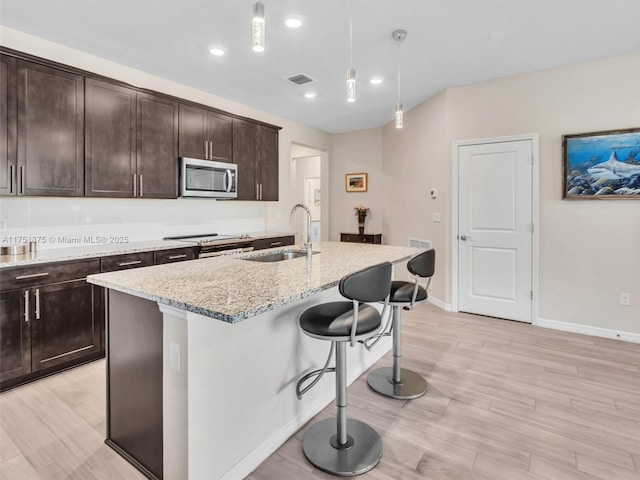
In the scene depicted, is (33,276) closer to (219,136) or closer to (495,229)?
(219,136)

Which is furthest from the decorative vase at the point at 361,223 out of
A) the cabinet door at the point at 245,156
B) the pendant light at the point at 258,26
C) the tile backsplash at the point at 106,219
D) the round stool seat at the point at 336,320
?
the pendant light at the point at 258,26

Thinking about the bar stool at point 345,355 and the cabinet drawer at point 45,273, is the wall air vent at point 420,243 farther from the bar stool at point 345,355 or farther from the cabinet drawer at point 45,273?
the cabinet drawer at point 45,273

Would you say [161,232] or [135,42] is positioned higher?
[135,42]

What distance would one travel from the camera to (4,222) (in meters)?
2.86

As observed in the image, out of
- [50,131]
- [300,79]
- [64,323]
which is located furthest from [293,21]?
[64,323]

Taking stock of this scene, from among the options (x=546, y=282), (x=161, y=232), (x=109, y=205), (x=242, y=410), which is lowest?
(x=242, y=410)

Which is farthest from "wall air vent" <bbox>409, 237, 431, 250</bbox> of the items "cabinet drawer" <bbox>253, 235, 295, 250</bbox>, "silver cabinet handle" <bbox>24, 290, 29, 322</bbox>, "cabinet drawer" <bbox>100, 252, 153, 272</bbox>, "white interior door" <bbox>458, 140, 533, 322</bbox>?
"silver cabinet handle" <bbox>24, 290, 29, 322</bbox>

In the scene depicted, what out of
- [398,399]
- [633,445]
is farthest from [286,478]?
[633,445]

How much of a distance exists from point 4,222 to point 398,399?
335 cm

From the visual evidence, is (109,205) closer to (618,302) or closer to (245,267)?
(245,267)

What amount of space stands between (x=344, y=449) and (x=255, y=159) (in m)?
3.85

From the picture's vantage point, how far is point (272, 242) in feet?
15.6

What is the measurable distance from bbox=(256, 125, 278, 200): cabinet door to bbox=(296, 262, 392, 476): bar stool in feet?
10.9

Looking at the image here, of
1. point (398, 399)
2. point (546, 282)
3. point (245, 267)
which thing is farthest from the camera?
point (546, 282)
